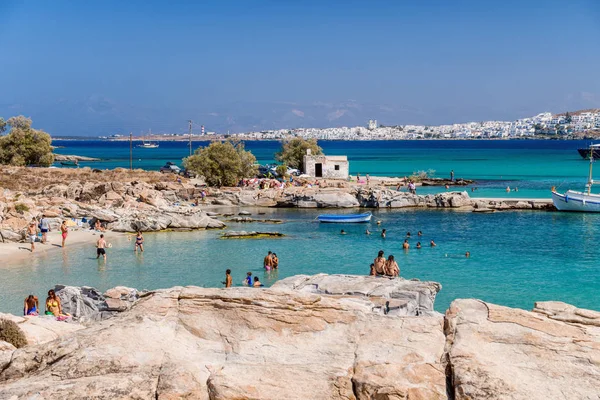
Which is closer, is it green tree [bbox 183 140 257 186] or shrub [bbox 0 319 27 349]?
shrub [bbox 0 319 27 349]

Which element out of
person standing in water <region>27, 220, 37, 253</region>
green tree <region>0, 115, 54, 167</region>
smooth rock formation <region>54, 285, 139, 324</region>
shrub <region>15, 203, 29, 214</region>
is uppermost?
green tree <region>0, 115, 54, 167</region>

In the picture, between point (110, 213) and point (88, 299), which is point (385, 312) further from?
point (110, 213)

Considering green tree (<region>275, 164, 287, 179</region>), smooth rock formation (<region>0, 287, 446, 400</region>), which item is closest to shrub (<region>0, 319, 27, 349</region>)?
smooth rock formation (<region>0, 287, 446, 400</region>)

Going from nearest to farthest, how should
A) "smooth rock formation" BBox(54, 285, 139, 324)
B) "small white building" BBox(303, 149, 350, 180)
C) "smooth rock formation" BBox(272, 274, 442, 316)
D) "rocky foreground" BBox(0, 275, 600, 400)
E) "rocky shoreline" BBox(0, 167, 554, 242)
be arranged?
"rocky foreground" BBox(0, 275, 600, 400) → "smooth rock formation" BBox(272, 274, 442, 316) → "smooth rock formation" BBox(54, 285, 139, 324) → "rocky shoreline" BBox(0, 167, 554, 242) → "small white building" BBox(303, 149, 350, 180)

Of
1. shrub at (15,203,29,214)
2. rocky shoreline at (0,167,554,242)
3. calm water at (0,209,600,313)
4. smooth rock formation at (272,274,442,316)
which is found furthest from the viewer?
rocky shoreline at (0,167,554,242)

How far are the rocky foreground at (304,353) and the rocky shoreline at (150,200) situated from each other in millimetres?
25624

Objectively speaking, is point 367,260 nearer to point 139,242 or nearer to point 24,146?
point 139,242

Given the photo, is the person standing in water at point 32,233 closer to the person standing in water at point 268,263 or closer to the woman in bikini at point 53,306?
the person standing in water at point 268,263

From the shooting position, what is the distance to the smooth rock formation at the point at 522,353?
8.22 m

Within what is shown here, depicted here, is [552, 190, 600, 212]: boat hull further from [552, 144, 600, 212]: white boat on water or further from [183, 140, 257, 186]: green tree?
[183, 140, 257, 186]: green tree

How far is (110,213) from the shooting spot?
39.1 meters

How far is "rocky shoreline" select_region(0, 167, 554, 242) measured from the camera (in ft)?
124

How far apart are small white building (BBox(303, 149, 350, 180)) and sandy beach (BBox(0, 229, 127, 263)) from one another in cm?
3749

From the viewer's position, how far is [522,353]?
891cm
